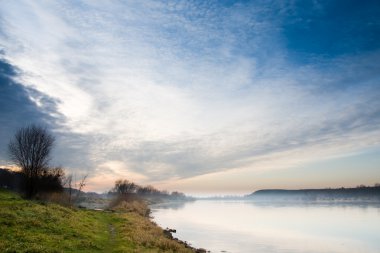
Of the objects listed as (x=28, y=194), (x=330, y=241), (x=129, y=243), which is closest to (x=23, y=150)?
(x=28, y=194)

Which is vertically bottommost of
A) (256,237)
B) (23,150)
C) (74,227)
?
(256,237)

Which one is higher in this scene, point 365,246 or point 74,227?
point 74,227

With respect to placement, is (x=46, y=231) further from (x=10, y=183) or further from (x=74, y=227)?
(x=10, y=183)

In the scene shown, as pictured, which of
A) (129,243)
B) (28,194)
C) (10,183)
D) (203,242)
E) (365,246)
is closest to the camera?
(129,243)

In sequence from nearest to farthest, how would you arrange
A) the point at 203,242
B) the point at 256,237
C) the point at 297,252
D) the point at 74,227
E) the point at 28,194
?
the point at 74,227, the point at 297,252, the point at 203,242, the point at 256,237, the point at 28,194

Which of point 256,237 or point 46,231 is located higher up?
point 46,231

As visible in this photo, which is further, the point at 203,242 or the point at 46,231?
the point at 203,242

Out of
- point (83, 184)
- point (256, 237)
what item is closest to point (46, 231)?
point (256, 237)

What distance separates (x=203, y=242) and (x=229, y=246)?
5.45 meters

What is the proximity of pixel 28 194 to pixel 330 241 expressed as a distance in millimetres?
57182

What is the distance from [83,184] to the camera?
95.9m

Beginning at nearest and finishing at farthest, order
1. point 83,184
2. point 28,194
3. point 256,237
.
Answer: point 256,237 < point 28,194 < point 83,184

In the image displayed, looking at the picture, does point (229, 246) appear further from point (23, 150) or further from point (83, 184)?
point (83, 184)

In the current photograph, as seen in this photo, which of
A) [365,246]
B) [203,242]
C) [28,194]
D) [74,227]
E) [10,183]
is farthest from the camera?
[10,183]
